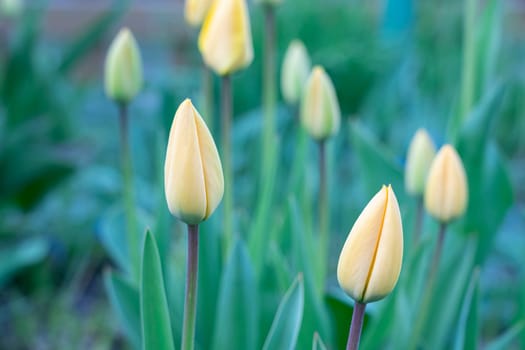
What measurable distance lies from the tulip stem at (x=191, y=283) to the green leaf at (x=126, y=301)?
0.20 meters

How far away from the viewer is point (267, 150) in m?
0.67

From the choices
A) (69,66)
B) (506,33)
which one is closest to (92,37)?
(69,66)

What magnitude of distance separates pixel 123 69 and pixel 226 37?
108 millimetres

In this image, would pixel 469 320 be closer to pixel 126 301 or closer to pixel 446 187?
pixel 446 187

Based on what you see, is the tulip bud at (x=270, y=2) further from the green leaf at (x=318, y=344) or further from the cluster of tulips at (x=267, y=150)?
the green leaf at (x=318, y=344)

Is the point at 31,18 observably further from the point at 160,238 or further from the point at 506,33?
the point at 506,33

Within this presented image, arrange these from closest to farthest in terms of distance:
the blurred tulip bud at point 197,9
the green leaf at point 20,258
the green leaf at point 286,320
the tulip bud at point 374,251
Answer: the tulip bud at point 374,251
the green leaf at point 286,320
the blurred tulip bud at point 197,9
the green leaf at point 20,258

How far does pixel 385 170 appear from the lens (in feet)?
2.25

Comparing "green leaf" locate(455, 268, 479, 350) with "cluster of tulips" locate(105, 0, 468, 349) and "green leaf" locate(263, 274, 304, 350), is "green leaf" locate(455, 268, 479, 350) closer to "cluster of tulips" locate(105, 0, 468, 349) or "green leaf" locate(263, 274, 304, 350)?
"cluster of tulips" locate(105, 0, 468, 349)

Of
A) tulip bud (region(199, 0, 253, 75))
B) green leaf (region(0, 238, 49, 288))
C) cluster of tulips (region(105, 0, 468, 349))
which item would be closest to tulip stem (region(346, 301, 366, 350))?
cluster of tulips (region(105, 0, 468, 349))

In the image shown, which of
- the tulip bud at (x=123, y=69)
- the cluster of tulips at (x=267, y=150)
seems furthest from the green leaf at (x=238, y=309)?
the tulip bud at (x=123, y=69)

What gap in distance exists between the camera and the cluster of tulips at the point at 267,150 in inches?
12.6

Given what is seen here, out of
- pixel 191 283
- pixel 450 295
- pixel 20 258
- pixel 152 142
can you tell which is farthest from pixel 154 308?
pixel 152 142

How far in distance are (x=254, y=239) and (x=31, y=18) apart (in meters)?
0.85
